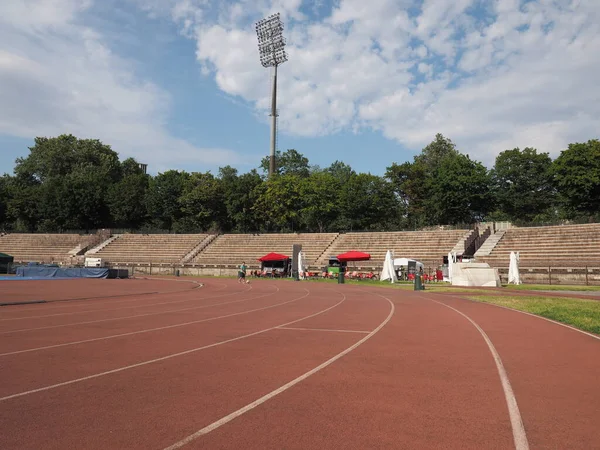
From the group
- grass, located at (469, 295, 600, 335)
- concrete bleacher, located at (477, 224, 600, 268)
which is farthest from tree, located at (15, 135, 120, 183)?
grass, located at (469, 295, 600, 335)

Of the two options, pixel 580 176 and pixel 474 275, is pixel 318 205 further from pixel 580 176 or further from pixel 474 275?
pixel 474 275

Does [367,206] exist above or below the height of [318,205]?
below

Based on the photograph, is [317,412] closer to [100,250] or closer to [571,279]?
[571,279]

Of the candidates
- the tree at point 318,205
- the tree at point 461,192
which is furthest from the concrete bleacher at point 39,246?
the tree at point 461,192

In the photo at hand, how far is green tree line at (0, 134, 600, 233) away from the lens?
55.2 meters

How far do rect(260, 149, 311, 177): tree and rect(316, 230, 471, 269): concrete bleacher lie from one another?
35070 millimetres

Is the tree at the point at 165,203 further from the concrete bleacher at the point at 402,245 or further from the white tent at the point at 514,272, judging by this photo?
the white tent at the point at 514,272

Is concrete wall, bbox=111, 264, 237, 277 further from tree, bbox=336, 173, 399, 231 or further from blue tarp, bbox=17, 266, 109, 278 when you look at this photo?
tree, bbox=336, 173, 399, 231

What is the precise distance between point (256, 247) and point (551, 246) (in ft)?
102

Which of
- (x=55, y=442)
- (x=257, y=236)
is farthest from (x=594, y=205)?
(x=55, y=442)

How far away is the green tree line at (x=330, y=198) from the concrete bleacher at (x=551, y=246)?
11.4 meters

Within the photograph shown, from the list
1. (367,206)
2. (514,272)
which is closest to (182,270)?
(367,206)

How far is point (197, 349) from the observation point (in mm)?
8258

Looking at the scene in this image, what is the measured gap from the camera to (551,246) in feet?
126
